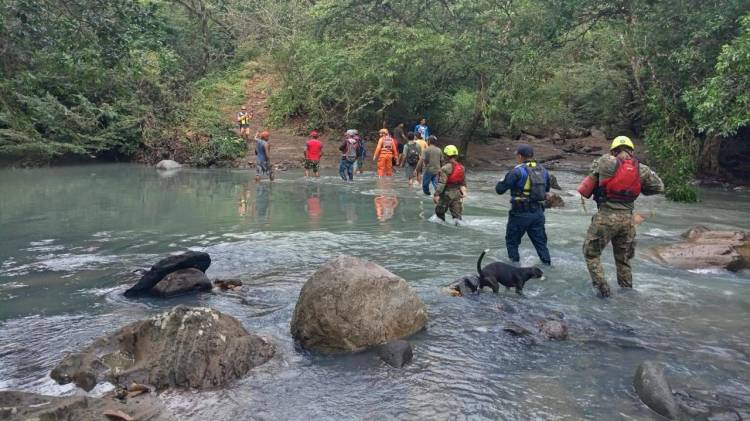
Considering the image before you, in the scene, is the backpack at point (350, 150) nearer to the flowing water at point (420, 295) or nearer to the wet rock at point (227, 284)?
the flowing water at point (420, 295)

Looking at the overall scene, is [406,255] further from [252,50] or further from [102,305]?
[252,50]

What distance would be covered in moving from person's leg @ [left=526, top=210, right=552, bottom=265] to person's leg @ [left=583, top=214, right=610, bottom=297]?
121 cm

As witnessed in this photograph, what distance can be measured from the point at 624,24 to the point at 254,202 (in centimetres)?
1170

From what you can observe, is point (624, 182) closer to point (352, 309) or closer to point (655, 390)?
point (655, 390)

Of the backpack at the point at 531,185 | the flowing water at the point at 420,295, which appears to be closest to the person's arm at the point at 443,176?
the flowing water at the point at 420,295

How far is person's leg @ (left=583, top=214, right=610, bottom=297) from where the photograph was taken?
7.73m

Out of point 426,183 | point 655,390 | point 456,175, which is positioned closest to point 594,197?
point 655,390

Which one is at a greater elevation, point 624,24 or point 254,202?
point 624,24

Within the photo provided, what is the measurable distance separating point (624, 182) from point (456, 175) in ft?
14.4

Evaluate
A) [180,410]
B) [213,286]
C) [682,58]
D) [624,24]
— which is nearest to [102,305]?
[213,286]

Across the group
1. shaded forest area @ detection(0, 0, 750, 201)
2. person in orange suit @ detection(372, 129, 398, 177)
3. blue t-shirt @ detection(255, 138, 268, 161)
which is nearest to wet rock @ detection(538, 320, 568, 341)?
shaded forest area @ detection(0, 0, 750, 201)

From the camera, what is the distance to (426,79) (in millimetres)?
26703

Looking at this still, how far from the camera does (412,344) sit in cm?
636

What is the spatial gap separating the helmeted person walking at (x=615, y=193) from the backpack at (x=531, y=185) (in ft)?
3.63
